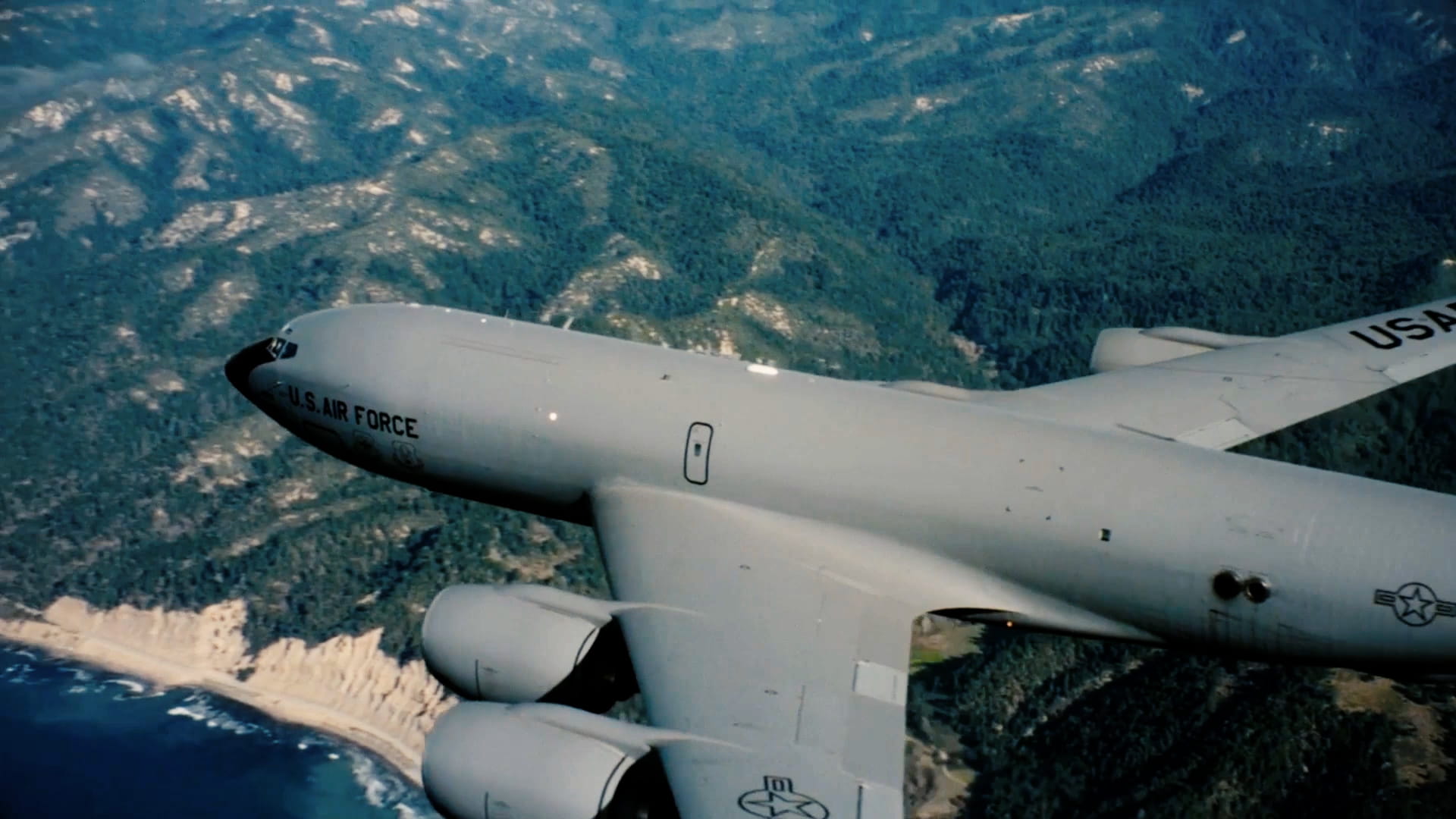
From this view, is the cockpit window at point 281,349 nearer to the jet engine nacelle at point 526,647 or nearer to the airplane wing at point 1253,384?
the jet engine nacelle at point 526,647

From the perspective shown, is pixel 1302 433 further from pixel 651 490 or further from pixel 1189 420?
pixel 651 490

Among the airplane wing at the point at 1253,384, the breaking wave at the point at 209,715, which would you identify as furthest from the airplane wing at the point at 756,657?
the breaking wave at the point at 209,715

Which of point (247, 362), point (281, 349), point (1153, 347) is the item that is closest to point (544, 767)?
point (281, 349)

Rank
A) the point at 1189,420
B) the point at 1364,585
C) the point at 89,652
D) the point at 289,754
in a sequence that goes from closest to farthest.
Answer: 1. the point at 1364,585
2. the point at 1189,420
3. the point at 289,754
4. the point at 89,652

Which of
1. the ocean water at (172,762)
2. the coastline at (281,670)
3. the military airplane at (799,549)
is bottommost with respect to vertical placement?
the ocean water at (172,762)

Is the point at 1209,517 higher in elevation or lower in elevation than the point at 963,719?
higher

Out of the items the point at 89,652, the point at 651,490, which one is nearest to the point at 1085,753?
the point at 651,490

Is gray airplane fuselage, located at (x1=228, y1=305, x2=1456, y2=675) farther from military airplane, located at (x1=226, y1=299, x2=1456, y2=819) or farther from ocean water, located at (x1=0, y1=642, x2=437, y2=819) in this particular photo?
ocean water, located at (x1=0, y1=642, x2=437, y2=819)
